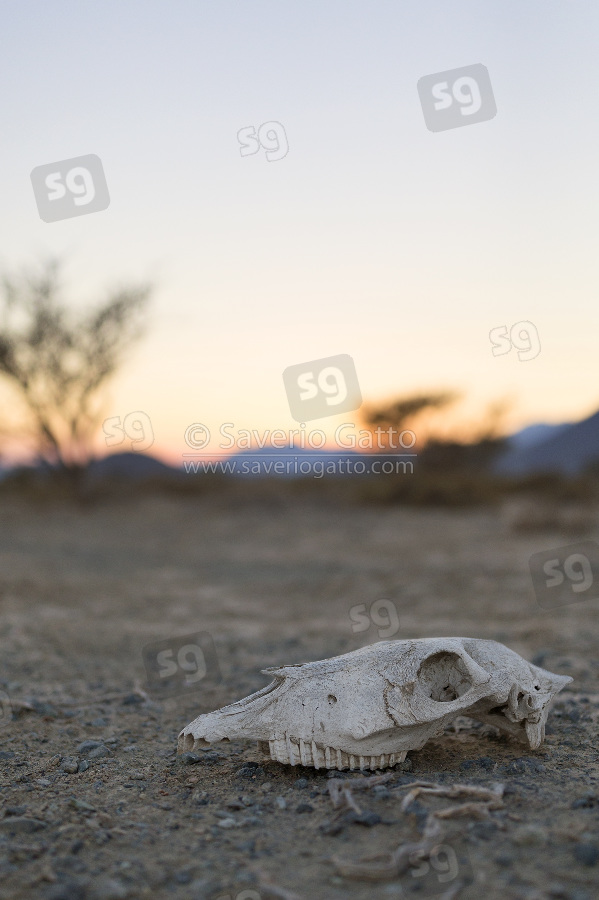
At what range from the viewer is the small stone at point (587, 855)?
257cm

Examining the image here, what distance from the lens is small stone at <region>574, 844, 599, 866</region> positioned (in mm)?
2572

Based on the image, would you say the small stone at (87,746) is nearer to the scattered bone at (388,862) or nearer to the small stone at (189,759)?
the small stone at (189,759)

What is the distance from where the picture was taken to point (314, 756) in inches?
131

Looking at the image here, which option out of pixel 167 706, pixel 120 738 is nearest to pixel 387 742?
pixel 120 738

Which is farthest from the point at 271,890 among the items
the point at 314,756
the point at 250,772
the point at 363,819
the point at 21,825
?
the point at 21,825

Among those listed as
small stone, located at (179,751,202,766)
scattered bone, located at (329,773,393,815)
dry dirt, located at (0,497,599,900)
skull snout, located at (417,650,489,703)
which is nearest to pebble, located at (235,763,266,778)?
dry dirt, located at (0,497,599,900)

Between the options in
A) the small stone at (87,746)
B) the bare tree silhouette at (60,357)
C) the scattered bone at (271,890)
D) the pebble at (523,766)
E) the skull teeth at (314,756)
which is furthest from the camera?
the bare tree silhouette at (60,357)

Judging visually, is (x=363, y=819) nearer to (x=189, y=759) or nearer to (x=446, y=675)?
(x=446, y=675)

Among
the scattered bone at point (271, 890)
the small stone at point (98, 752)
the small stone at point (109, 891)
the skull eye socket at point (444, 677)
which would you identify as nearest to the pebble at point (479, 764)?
the skull eye socket at point (444, 677)

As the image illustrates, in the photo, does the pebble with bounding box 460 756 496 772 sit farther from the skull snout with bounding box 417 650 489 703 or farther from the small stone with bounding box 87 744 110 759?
the small stone with bounding box 87 744 110 759

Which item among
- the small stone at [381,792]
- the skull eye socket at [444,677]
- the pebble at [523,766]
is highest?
the skull eye socket at [444,677]

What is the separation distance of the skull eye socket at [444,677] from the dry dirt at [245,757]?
14.0 inches

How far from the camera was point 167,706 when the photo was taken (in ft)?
16.8

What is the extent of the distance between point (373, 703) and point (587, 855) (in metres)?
1.05
